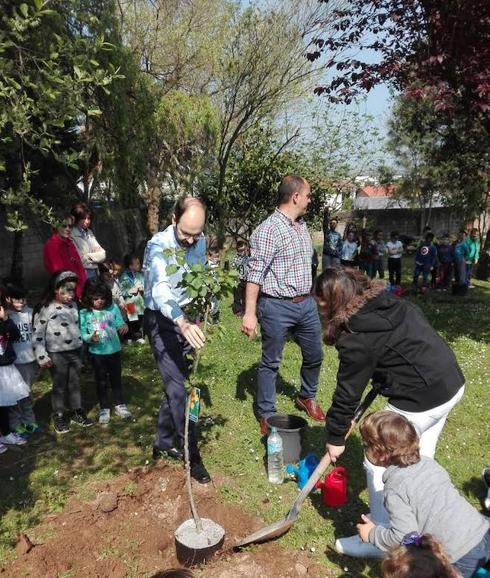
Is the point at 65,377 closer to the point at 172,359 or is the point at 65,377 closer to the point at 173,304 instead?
the point at 172,359

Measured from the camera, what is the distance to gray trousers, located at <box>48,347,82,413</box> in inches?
199

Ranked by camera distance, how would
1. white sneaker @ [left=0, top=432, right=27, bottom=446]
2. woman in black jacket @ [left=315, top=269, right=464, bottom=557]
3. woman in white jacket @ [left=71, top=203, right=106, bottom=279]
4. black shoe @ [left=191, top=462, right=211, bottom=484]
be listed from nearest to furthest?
woman in black jacket @ [left=315, top=269, right=464, bottom=557], black shoe @ [left=191, top=462, right=211, bottom=484], white sneaker @ [left=0, top=432, right=27, bottom=446], woman in white jacket @ [left=71, top=203, right=106, bottom=279]

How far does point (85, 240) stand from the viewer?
621 centimetres

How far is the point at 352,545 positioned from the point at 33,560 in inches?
81.0

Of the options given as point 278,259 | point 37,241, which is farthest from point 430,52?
point 37,241

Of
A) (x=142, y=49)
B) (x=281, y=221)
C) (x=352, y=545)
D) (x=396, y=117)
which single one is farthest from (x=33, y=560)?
(x=396, y=117)

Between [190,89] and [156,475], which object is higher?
[190,89]

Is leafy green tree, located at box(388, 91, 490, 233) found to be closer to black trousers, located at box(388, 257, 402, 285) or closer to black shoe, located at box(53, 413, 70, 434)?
black trousers, located at box(388, 257, 402, 285)

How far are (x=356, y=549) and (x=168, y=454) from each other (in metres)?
1.79

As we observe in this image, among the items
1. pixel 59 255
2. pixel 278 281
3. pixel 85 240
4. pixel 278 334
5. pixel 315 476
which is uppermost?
pixel 85 240

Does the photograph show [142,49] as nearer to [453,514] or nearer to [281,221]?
[281,221]

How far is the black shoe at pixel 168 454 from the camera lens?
4.35m

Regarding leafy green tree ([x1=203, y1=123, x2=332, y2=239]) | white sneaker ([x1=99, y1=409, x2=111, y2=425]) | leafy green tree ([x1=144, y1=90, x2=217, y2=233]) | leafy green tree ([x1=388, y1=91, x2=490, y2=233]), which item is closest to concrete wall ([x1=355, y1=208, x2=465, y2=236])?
leafy green tree ([x1=388, y1=91, x2=490, y2=233])

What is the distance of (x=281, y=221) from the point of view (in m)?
4.59
